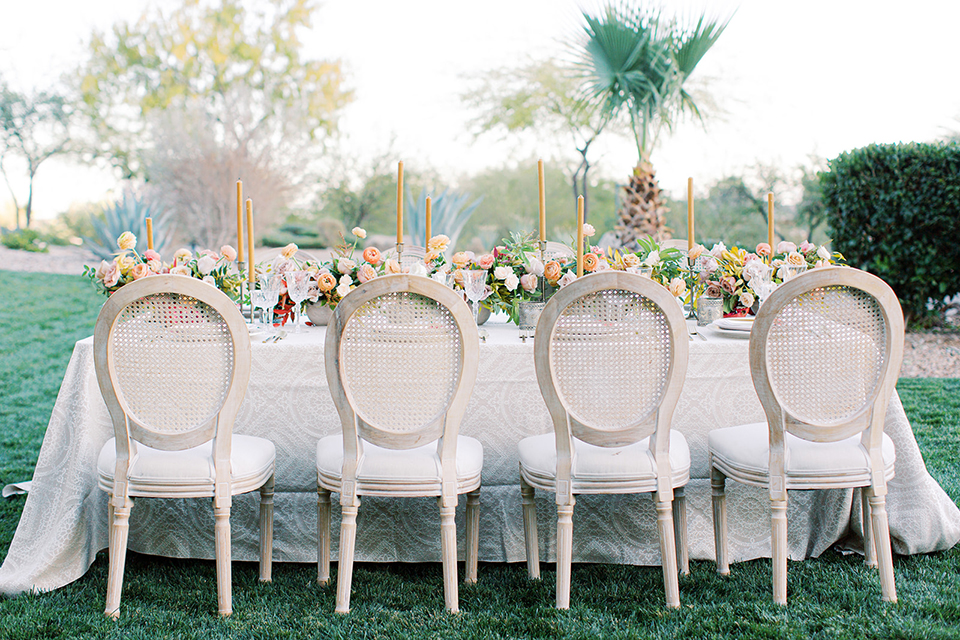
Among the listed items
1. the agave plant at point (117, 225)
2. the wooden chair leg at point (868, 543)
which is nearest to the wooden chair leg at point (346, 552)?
the wooden chair leg at point (868, 543)

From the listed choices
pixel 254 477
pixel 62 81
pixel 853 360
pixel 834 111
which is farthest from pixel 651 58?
pixel 62 81

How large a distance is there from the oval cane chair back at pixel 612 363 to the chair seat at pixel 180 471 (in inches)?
35.1

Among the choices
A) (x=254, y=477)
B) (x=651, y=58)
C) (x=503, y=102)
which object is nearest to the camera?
(x=254, y=477)

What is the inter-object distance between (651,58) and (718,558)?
19.2ft

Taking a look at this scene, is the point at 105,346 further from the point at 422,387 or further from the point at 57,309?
the point at 57,309

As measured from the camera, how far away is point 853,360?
1921mm

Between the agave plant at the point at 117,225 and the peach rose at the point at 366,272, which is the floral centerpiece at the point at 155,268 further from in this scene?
the agave plant at the point at 117,225

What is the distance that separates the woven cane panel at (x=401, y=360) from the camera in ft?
6.05

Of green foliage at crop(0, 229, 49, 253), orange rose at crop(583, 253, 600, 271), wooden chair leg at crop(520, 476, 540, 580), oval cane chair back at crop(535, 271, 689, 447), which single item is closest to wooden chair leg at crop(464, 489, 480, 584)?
wooden chair leg at crop(520, 476, 540, 580)

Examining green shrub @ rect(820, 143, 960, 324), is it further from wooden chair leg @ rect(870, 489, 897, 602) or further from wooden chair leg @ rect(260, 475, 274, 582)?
wooden chair leg @ rect(260, 475, 274, 582)

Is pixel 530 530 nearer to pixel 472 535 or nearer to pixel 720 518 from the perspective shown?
pixel 472 535

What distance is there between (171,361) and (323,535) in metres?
0.71

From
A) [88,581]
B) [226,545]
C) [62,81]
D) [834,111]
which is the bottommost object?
[88,581]

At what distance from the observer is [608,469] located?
190 cm
